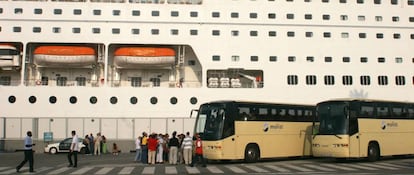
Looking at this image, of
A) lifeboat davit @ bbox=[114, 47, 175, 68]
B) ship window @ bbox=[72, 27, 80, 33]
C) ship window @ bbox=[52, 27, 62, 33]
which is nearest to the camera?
lifeboat davit @ bbox=[114, 47, 175, 68]

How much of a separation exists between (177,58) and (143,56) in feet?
8.24

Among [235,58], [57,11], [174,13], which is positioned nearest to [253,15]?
[235,58]

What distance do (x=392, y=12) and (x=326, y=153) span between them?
1623 cm

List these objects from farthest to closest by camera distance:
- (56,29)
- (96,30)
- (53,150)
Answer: (96,30) → (56,29) → (53,150)

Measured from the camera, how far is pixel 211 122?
16.7 m

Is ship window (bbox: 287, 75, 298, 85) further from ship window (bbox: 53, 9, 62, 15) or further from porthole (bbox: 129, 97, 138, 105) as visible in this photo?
ship window (bbox: 53, 9, 62, 15)

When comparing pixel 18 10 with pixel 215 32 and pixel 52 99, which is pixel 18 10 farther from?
pixel 215 32

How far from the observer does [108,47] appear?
1090 inches

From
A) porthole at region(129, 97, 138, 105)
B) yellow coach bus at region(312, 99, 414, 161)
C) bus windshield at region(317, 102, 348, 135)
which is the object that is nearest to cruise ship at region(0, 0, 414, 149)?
porthole at region(129, 97, 138, 105)

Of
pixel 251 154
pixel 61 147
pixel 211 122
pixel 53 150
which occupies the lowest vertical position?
pixel 53 150

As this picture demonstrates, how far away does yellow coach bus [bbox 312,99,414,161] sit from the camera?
16484 mm

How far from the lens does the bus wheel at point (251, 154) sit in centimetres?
1691

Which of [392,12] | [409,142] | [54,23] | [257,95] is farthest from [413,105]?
[54,23]

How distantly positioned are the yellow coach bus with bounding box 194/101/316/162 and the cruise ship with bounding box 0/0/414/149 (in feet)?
25.7
